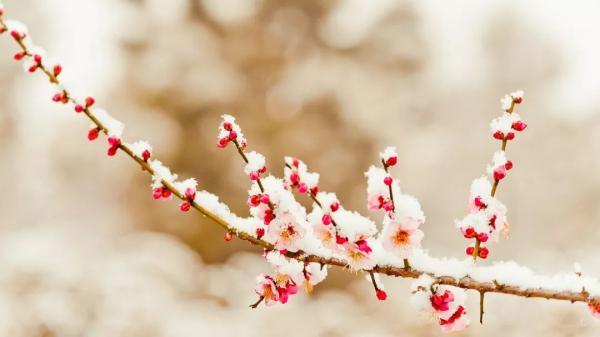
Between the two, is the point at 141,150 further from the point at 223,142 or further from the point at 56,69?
the point at 56,69

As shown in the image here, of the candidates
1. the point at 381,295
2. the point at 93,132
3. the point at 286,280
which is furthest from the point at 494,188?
the point at 93,132

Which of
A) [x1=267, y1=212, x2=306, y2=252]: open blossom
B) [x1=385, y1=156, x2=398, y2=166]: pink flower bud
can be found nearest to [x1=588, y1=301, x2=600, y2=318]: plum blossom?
[x1=385, y1=156, x2=398, y2=166]: pink flower bud

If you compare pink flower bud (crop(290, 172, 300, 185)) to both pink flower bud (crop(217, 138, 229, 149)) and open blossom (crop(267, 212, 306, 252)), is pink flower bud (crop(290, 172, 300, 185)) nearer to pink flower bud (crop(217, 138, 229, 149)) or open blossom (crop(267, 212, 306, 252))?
open blossom (crop(267, 212, 306, 252))

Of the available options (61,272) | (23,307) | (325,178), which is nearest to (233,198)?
(325,178)

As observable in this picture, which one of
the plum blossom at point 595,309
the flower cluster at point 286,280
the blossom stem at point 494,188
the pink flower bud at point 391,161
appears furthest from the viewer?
the flower cluster at point 286,280

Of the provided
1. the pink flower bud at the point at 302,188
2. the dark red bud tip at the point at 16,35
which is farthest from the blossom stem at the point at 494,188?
the dark red bud tip at the point at 16,35

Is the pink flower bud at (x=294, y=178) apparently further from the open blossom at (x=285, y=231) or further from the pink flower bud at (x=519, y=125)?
the pink flower bud at (x=519, y=125)
